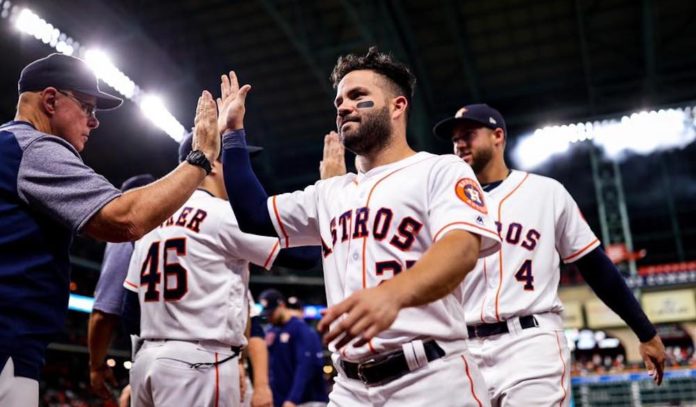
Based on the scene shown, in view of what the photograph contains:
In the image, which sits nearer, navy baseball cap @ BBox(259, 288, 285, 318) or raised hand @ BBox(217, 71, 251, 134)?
raised hand @ BBox(217, 71, 251, 134)

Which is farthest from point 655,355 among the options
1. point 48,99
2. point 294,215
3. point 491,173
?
point 48,99

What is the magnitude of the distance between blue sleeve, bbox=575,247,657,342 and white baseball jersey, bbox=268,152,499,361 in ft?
4.76

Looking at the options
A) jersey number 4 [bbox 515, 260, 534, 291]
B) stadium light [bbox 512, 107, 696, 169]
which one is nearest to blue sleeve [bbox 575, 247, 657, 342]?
jersey number 4 [bbox 515, 260, 534, 291]

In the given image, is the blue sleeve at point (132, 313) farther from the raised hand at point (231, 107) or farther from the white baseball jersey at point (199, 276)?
the raised hand at point (231, 107)

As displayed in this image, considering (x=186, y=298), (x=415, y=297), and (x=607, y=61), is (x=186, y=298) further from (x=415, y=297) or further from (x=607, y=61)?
(x=607, y=61)

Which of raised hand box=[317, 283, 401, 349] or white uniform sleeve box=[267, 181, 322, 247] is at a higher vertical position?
white uniform sleeve box=[267, 181, 322, 247]

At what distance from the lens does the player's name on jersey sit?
3316 millimetres

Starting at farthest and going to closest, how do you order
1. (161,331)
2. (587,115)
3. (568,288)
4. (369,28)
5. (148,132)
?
(568,288) → (587,115) → (148,132) → (369,28) → (161,331)

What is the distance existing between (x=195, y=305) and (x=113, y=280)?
2.88ft

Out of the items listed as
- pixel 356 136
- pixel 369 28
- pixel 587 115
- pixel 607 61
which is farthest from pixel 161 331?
pixel 587 115

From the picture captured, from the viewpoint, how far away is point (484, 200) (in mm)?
2244

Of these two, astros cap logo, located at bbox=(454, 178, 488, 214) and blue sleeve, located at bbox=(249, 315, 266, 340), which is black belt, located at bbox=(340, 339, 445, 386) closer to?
astros cap logo, located at bbox=(454, 178, 488, 214)

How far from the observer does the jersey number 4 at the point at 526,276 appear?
3.20 meters

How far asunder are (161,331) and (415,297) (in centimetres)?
185
